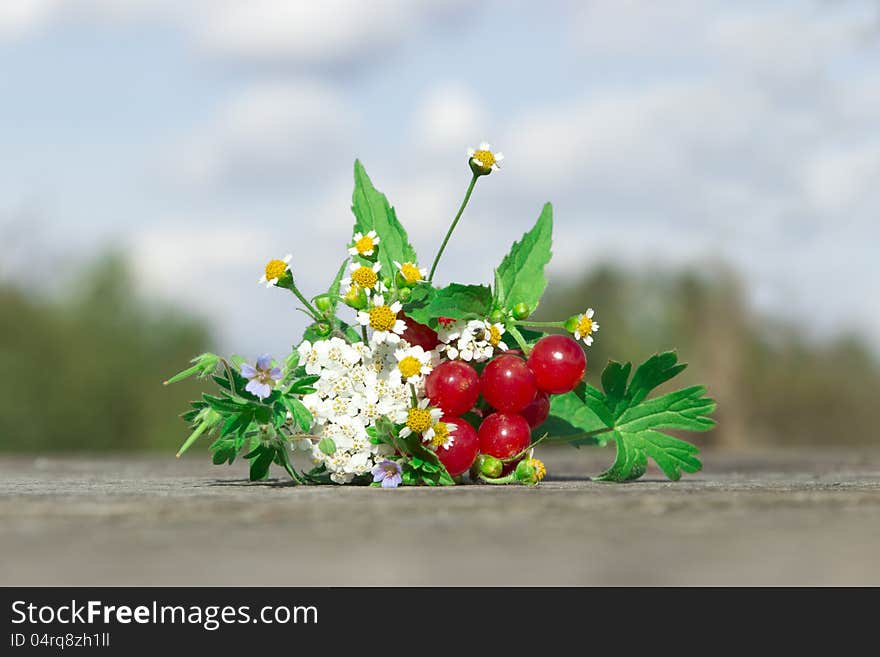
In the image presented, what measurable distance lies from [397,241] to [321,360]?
0.33m

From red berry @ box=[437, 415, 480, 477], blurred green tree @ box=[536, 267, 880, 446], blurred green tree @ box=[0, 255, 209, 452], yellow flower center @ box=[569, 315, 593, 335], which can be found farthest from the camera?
blurred green tree @ box=[0, 255, 209, 452]

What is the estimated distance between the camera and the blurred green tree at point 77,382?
12414mm

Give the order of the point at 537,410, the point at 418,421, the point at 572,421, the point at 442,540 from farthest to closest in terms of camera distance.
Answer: the point at 572,421 → the point at 537,410 → the point at 418,421 → the point at 442,540

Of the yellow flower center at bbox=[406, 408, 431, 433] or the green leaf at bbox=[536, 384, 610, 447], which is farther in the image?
the green leaf at bbox=[536, 384, 610, 447]

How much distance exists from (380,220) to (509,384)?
1.55ft

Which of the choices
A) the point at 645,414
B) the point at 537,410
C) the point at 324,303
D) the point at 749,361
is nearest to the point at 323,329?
the point at 324,303

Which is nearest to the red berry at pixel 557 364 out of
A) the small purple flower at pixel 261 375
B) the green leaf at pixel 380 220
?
the green leaf at pixel 380 220

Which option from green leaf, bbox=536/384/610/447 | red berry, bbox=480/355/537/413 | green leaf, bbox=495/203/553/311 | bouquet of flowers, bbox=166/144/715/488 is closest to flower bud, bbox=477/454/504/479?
bouquet of flowers, bbox=166/144/715/488

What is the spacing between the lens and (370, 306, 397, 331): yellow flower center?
213 centimetres

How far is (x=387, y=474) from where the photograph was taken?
2096mm

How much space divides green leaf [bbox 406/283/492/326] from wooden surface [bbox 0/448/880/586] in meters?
0.59

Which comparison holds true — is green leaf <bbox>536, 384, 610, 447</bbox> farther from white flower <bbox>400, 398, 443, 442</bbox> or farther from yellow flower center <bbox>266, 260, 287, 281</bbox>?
yellow flower center <bbox>266, 260, 287, 281</bbox>

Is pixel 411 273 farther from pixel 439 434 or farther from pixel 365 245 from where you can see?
pixel 439 434

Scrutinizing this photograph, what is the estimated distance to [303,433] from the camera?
7.20 ft
